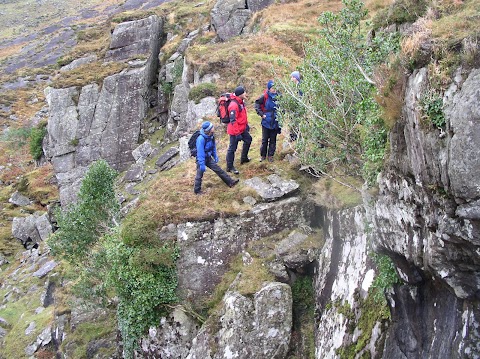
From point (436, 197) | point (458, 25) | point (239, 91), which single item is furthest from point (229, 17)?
point (436, 197)

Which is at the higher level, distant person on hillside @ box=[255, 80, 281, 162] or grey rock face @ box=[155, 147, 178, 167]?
distant person on hillside @ box=[255, 80, 281, 162]

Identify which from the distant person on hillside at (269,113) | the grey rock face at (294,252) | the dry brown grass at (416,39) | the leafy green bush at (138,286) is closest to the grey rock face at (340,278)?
the grey rock face at (294,252)

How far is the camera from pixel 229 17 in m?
36.3

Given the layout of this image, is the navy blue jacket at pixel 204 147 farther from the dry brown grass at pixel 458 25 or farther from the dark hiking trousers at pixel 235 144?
the dry brown grass at pixel 458 25

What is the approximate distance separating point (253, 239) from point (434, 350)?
7.56 m

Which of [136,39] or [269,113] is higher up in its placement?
[136,39]

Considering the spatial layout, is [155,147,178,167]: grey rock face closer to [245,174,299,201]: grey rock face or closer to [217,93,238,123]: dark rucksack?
[245,174,299,201]: grey rock face

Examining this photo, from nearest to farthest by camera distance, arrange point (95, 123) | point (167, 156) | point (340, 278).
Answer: point (340, 278) < point (167, 156) < point (95, 123)

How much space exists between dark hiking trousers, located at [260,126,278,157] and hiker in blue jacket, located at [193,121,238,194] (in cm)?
194

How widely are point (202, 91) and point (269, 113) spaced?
11104 millimetres

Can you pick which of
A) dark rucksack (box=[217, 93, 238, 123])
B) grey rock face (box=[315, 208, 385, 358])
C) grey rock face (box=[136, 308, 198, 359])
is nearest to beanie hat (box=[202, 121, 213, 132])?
dark rucksack (box=[217, 93, 238, 123])

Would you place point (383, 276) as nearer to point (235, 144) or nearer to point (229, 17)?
point (235, 144)

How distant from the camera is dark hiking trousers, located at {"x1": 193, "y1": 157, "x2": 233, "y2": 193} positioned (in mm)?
14867

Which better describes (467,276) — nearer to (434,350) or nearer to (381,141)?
(434,350)
